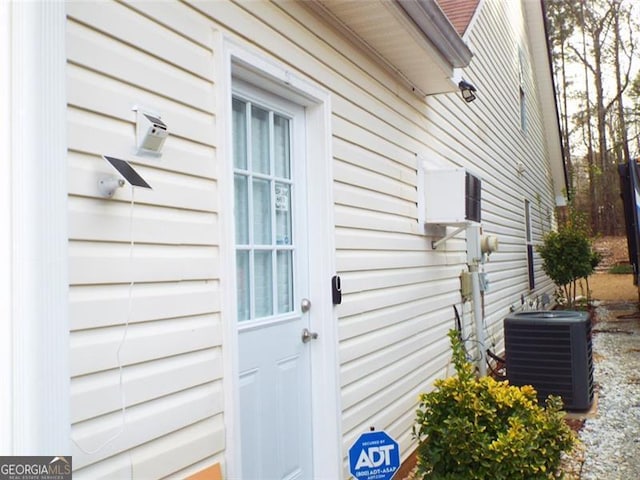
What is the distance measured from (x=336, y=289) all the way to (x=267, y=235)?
60 cm

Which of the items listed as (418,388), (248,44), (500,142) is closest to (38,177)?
(248,44)

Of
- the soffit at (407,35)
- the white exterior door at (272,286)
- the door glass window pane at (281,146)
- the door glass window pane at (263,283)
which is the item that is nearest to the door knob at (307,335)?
the white exterior door at (272,286)

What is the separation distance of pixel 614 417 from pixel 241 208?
4.30 meters

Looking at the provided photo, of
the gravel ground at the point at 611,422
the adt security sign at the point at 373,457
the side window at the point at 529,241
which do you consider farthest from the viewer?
the side window at the point at 529,241

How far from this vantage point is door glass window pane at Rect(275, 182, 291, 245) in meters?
3.15

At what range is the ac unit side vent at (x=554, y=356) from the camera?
17.6 ft

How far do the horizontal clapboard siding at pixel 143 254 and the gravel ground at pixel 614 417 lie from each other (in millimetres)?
3046

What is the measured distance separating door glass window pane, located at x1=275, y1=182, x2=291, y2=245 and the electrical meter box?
2.09 m

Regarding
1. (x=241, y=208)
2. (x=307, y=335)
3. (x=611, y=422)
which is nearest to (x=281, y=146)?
(x=241, y=208)

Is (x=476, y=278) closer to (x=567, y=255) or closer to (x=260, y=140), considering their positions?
(x=260, y=140)

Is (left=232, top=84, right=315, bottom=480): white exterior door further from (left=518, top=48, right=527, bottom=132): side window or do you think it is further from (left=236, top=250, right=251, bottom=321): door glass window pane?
(left=518, top=48, right=527, bottom=132): side window

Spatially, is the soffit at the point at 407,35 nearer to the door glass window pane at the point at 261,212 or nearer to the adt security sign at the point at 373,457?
the door glass window pane at the point at 261,212

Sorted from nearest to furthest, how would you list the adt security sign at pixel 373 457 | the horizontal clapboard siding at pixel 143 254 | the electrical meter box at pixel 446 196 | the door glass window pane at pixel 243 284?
the horizontal clapboard siding at pixel 143 254 → the adt security sign at pixel 373 457 → the door glass window pane at pixel 243 284 → the electrical meter box at pixel 446 196

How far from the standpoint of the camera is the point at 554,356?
546 centimetres
